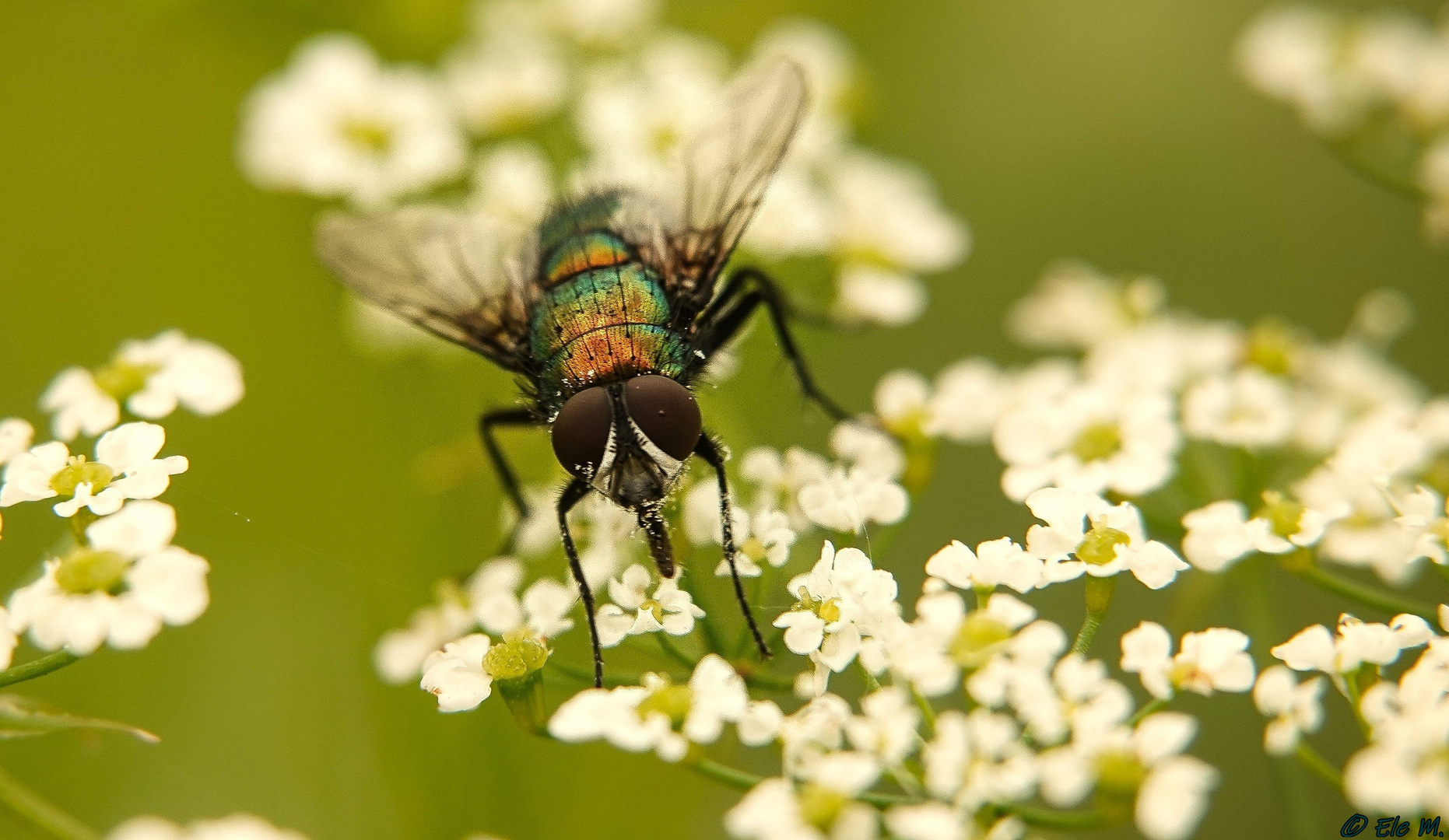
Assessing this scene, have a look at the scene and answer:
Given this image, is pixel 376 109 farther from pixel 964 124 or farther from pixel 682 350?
pixel 964 124

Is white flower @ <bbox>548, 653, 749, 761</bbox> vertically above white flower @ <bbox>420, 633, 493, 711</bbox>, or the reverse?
white flower @ <bbox>420, 633, 493, 711</bbox>

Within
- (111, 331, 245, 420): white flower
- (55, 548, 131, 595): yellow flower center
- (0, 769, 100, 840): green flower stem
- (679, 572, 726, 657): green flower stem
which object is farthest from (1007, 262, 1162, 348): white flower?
(0, 769, 100, 840): green flower stem

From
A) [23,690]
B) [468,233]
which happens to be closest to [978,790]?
[468,233]

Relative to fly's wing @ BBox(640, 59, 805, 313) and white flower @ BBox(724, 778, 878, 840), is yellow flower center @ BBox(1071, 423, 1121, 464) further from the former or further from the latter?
white flower @ BBox(724, 778, 878, 840)

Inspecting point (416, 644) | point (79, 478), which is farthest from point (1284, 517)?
point (79, 478)

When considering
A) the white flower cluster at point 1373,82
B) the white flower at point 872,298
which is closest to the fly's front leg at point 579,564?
the white flower at point 872,298

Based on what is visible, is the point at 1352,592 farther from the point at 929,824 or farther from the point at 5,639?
the point at 5,639
